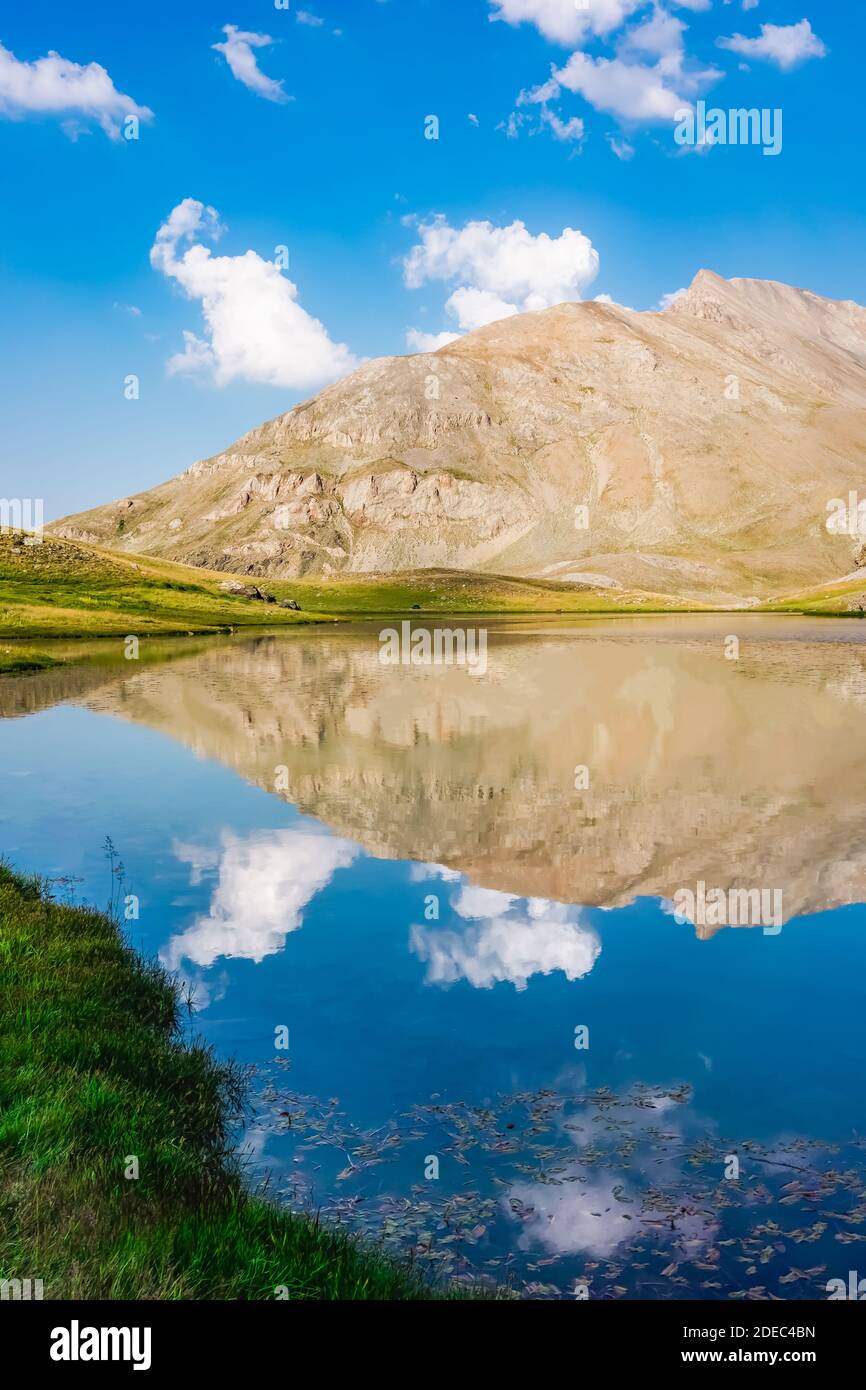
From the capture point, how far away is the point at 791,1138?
1062 cm

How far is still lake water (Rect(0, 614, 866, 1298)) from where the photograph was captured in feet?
30.9

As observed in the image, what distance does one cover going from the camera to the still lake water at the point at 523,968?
941cm

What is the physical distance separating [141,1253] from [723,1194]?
558cm

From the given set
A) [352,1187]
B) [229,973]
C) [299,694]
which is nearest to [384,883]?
[229,973]

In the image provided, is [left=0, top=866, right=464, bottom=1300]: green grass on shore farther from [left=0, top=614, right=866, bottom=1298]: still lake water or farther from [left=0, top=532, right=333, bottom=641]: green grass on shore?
[left=0, top=532, right=333, bottom=641]: green grass on shore

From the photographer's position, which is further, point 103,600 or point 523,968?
point 103,600

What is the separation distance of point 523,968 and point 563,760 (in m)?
20.0

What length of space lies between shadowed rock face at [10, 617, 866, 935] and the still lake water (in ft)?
0.62

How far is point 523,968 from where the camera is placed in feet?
52.5

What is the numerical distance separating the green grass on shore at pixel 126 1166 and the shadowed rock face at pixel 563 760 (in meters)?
9.19
